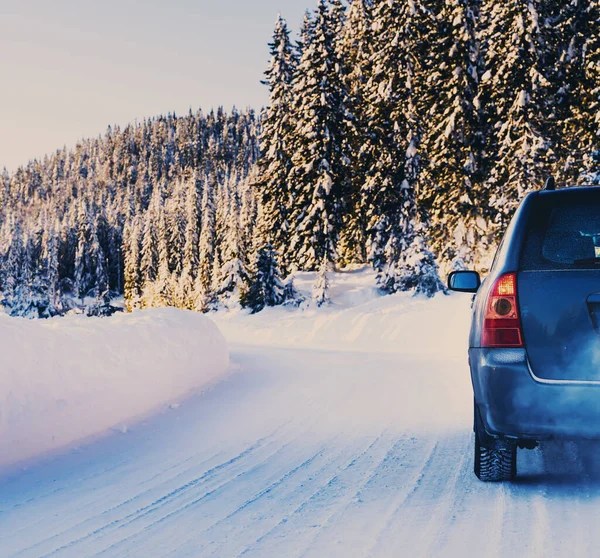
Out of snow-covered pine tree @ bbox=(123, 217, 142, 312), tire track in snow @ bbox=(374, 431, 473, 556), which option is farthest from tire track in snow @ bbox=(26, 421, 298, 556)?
snow-covered pine tree @ bbox=(123, 217, 142, 312)

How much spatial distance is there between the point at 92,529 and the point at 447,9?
30444 millimetres

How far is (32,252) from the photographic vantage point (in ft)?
423

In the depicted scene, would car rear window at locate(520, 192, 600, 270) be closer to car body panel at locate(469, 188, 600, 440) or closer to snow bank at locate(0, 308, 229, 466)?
car body panel at locate(469, 188, 600, 440)

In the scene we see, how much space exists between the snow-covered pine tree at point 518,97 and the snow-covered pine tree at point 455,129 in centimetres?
132

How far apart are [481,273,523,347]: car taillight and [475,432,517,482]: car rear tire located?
86cm

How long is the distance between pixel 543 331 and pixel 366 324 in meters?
19.1

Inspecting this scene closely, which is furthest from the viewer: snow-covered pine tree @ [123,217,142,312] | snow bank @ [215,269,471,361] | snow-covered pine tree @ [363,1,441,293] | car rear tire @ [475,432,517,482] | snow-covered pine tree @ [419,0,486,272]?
snow-covered pine tree @ [123,217,142,312]

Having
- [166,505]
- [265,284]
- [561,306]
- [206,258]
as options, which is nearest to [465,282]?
[561,306]

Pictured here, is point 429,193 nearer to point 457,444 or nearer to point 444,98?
point 444,98

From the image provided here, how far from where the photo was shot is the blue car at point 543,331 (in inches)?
134

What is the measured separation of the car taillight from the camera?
3.56 m

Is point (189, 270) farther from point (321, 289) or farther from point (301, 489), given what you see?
point (301, 489)

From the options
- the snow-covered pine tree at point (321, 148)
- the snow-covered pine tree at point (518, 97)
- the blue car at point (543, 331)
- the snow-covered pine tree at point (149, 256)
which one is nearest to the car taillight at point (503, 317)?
the blue car at point (543, 331)

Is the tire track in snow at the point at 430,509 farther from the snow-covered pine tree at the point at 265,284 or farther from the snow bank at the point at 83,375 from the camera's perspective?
the snow-covered pine tree at the point at 265,284
